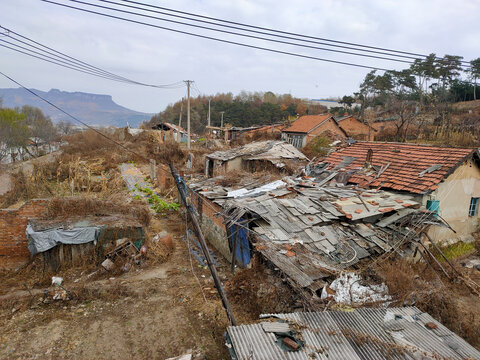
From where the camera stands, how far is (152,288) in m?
8.59

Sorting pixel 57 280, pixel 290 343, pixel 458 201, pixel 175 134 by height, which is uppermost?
pixel 175 134

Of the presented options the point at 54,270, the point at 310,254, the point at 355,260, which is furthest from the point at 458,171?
the point at 54,270

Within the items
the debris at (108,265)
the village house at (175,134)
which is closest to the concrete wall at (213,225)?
the debris at (108,265)

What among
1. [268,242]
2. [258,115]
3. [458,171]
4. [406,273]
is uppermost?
[258,115]

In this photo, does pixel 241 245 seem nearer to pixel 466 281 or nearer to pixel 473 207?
pixel 466 281

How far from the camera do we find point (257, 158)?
1808 centimetres

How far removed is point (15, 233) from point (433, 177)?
49.8 ft

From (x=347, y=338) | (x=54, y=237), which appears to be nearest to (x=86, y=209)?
(x=54, y=237)

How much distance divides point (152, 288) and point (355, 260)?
620cm

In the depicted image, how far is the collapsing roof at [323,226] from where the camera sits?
21.4ft

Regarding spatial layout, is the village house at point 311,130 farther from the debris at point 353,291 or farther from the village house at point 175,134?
the debris at point 353,291

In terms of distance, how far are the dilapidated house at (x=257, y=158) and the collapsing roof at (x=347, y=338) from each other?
1349 centimetres

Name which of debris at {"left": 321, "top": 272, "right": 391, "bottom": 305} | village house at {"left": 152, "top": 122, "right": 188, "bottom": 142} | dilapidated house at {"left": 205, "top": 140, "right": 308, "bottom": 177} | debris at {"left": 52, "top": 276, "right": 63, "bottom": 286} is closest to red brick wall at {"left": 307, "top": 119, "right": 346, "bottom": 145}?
dilapidated house at {"left": 205, "top": 140, "right": 308, "bottom": 177}

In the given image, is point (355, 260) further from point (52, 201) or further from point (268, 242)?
point (52, 201)
